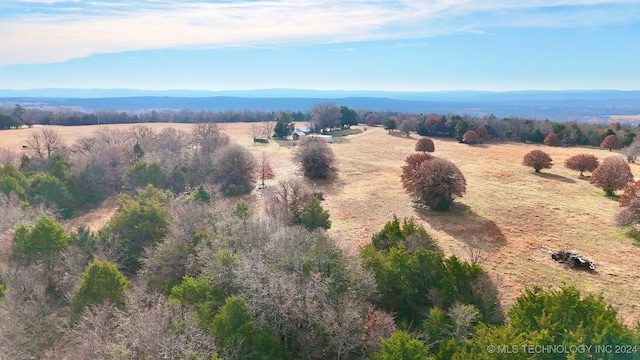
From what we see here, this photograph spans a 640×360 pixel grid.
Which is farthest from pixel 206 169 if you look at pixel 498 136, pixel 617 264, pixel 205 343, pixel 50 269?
pixel 498 136

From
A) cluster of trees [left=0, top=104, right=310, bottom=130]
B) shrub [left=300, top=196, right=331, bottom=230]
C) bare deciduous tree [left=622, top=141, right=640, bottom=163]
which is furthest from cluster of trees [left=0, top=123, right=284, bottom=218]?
bare deciduous tree [left=622, top=141, right=640, bottom=163]

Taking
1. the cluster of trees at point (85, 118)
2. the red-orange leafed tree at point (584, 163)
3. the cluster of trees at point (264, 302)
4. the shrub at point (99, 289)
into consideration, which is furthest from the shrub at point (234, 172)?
the cluster of trees at point (85, 118)

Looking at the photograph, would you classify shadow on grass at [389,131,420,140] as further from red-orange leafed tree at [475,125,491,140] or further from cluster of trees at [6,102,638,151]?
red-orange leafed tree at [475,125,491,140]

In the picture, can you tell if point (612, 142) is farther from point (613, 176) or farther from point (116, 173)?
point (116, 173)

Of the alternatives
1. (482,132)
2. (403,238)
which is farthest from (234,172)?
(482,132)

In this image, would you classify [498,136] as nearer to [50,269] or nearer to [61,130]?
[50,269]

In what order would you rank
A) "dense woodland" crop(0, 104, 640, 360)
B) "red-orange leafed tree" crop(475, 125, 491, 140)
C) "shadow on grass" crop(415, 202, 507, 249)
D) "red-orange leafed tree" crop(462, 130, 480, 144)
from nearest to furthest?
"dense woodland" crop(0, 104, 640, 360), "shadow on grass" crop(415, 202, 507, 249), "red-orange leafed tree" crop(462, 130, 480, 144), "red-orange leafed tree" crop(475, 125, 491, 140)
